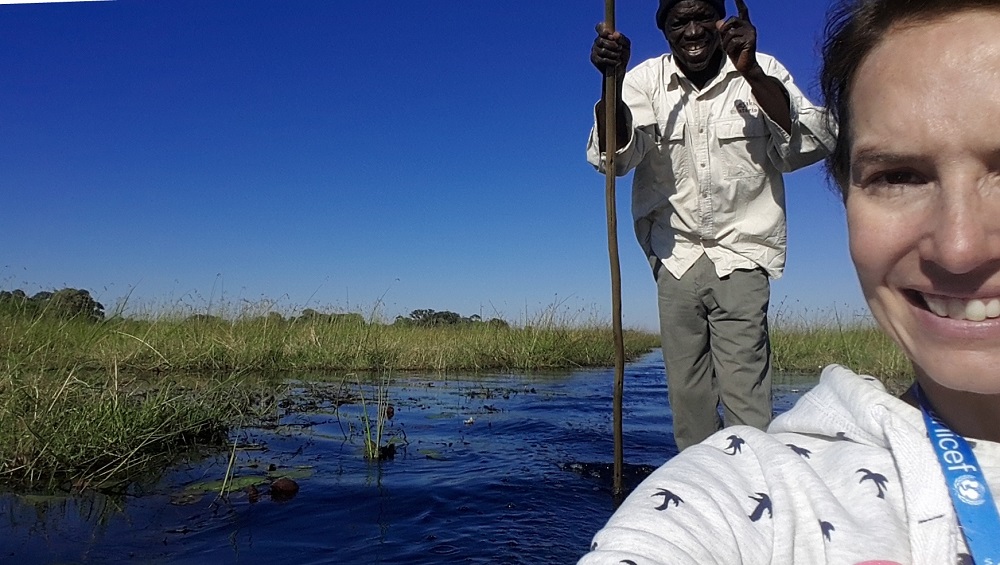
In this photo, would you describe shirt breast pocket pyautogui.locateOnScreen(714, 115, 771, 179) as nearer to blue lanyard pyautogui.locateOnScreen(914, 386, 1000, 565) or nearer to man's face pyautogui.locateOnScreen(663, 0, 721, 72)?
man's face pyautogui.locateOnScreen(663, 0, 721, 72)

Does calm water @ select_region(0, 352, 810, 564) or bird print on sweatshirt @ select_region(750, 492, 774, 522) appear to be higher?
bird print on sweatshirt @ select_region(750, 492, 774, 522)

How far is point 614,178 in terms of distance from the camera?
310 centimetres

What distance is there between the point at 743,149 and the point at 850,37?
2264 mm

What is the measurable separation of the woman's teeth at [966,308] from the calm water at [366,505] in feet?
7.10

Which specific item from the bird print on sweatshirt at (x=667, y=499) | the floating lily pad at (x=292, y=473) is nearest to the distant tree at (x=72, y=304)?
the floating lily pad at (x=292, y=473)

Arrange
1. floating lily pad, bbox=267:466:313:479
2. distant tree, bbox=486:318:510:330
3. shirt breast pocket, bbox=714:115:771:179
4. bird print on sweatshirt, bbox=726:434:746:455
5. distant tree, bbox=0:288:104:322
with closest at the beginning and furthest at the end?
bird print on sweatshirt, bbox=726:434:746:455 < shirt breast pocket, bbox=714:115:771:179 < floating lily pad, bbox=267:466:313:479 < distant tree, bbox=0:288:104:322 < distant tree, bbox=486:318:510:330

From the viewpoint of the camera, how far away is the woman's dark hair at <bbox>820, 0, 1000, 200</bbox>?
0.97 meters

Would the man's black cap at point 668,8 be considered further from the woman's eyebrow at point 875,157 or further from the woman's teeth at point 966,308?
the woman's teeth at point 966,308

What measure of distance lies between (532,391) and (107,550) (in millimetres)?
5811

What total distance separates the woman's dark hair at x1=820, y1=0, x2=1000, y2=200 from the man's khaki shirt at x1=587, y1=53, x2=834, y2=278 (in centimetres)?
195

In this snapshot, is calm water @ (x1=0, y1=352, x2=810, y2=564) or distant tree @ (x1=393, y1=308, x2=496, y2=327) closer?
calm water @ (x1=0, y1=352, x2=810, y2=564)

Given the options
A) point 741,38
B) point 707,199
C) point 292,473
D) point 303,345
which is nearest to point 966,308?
point 741,38

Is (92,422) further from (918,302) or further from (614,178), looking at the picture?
(918,302)

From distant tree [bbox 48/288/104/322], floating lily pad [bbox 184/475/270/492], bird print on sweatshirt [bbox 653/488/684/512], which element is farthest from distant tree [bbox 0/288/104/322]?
bird print on sweatshirt [bbox 653/488/684/512]
